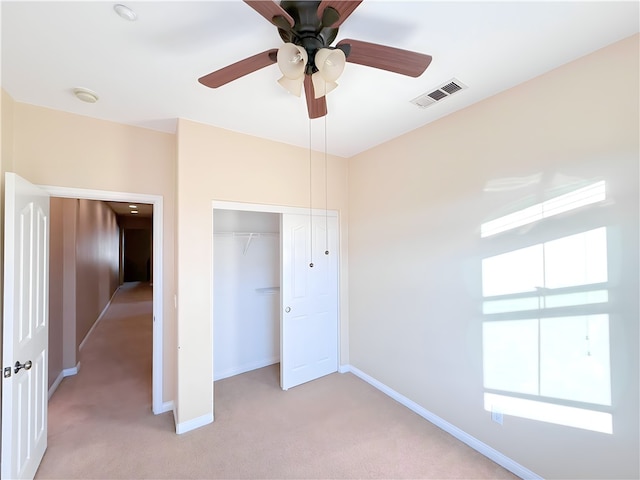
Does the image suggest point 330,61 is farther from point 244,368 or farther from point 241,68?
point 244,368

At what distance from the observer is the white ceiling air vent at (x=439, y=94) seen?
79.2 inches

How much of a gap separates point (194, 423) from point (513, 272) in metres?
2.95

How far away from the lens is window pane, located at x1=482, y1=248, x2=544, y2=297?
75.3 inches

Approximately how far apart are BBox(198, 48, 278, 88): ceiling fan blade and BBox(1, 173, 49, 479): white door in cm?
139

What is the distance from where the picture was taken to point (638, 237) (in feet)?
4.96

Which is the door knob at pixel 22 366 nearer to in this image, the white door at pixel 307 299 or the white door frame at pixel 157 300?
the white door frame at pixel 157 300

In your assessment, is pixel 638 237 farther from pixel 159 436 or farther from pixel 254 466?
pixel 159 436

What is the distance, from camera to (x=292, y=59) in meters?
1.24

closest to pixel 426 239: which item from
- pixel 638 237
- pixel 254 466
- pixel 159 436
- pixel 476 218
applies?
pixel 476 218

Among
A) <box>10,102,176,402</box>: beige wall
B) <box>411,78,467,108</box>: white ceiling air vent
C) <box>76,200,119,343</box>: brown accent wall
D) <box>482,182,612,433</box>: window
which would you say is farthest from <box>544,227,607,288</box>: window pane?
<box>76,200,119,343</box>: brown accent wall

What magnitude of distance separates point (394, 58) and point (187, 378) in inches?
113

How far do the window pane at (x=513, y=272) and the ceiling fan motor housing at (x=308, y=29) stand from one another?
189cm

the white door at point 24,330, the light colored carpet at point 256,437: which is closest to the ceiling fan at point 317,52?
the white door at point 24,330

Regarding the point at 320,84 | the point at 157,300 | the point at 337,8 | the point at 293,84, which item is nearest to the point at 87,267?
the point at 157,300
